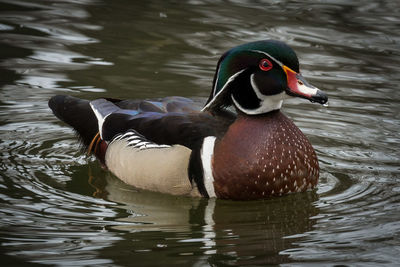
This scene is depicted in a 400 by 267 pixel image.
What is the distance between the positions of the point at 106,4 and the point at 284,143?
255 inches

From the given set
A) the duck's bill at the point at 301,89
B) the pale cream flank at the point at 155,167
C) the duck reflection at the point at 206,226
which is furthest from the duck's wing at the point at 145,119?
the duck's bill at the point at 301,89

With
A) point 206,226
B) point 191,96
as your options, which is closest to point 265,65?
point 206,226

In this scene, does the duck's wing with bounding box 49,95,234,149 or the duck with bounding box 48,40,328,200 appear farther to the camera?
the duck's wing with bounding box 49,95,234,149

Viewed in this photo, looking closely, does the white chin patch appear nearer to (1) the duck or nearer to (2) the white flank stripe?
(1) the duck

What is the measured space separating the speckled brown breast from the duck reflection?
0.42 feet

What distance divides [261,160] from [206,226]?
74cm

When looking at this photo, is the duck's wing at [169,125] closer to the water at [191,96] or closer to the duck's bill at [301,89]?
the water at [191,96]

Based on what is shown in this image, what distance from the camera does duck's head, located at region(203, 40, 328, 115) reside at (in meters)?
6.43

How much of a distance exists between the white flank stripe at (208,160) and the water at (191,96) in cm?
13

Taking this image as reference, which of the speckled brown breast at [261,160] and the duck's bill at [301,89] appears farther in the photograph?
the speckled brown breast at [261,160]

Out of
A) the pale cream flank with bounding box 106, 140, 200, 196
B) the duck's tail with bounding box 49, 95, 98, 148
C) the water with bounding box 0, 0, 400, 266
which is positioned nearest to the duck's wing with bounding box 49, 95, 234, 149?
the duck's tail with bounding box 49, 95, 98, 148

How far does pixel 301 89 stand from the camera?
6367 millimetres

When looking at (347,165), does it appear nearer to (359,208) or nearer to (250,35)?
(359,208)

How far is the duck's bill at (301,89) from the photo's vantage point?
20.6 ft
